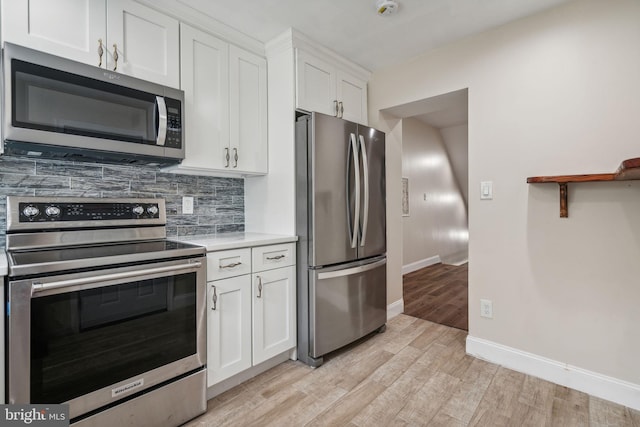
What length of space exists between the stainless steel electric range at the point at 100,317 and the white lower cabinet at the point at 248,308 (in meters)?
0.10

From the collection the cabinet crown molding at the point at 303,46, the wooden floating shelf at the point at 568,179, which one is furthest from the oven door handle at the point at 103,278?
the wooden floating shelf at the point at 568,179

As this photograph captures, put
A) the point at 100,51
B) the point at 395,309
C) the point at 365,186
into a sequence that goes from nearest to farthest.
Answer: the point at 100,51, the point at 365,186, the point at 395,309

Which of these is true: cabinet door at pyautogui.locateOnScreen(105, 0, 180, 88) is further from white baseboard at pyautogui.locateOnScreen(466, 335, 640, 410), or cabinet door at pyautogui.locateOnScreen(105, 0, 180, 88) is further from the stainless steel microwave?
white baseboard at pyautogui.locateOnScreen(466, 335, 640, 410)

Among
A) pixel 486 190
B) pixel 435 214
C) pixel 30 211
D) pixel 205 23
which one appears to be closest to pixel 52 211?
pixel 30 211

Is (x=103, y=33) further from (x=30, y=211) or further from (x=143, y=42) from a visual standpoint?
(x=30, y=211)

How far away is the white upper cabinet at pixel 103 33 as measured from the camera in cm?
144

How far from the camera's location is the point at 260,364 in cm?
209

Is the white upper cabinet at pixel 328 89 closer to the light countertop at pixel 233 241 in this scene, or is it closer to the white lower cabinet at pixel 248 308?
the light countertop at pixel 233 241

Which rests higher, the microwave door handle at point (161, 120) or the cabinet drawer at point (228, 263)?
the microwave door handle at point (161, 120)

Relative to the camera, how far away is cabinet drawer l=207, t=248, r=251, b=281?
1.78 m

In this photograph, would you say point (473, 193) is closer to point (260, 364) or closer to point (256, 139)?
point (256, 139)

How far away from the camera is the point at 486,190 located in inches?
90.4

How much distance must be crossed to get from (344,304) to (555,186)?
167 cm

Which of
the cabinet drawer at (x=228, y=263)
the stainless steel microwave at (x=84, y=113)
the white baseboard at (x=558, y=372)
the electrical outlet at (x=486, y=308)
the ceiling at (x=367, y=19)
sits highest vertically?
the ceiling at (x=367, y=19)
